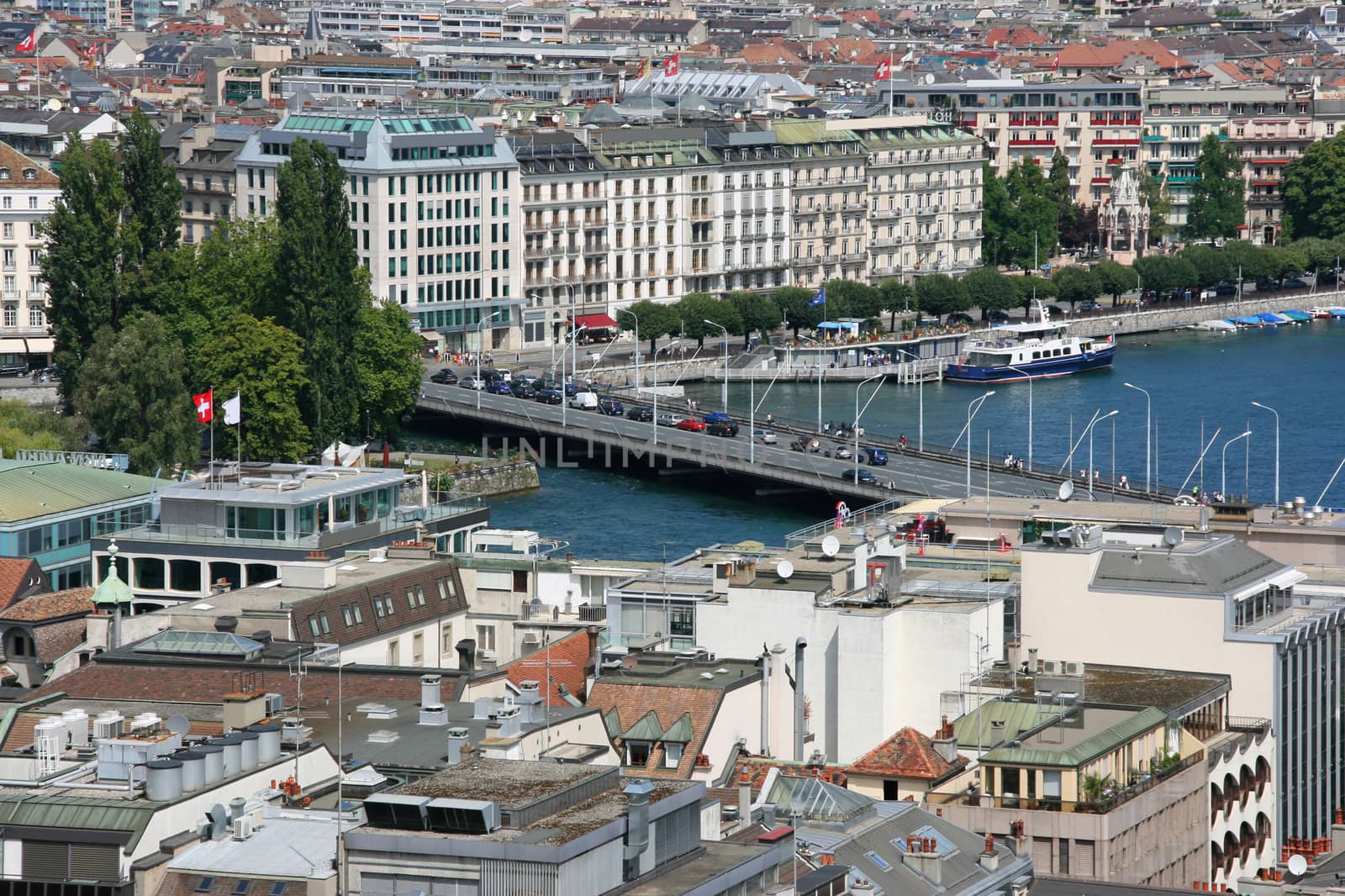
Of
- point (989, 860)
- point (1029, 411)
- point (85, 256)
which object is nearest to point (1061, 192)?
point (1029, 411)

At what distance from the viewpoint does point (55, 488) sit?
68875 mm

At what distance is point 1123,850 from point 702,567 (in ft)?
50.4

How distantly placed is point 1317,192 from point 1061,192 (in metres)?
16.4

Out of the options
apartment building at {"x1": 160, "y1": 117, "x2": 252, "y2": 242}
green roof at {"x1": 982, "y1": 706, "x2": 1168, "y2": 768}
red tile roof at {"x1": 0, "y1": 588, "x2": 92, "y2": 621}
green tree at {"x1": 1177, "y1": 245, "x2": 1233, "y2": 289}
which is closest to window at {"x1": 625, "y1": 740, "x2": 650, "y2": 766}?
green roof at {"x1": 982, "y1": 706, "x2": 1168, "y2": 768}

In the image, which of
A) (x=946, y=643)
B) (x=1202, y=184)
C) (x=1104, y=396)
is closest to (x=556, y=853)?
(x=946, y=643)

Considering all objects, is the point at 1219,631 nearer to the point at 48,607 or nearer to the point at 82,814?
the point at 48,607

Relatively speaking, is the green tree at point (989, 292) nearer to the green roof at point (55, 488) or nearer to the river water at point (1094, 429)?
the river water at point (1094, 429)

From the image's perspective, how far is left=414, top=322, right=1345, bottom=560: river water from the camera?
100812 mm

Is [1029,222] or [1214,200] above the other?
[1214,200]

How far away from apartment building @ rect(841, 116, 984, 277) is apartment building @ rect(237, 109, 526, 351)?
1069 inches

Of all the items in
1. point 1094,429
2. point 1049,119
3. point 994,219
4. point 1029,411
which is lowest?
point 1094,429

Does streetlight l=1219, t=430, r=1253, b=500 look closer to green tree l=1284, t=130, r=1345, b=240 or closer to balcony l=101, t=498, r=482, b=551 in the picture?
balcony l=101, t=498, r=482, b=551

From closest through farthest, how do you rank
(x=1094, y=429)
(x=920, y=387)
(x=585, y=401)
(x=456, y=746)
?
(x=456, y=746)
(x=585, y=401)
(x=1094, y=429)
(x=920, y=387)

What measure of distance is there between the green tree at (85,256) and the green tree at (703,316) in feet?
145
